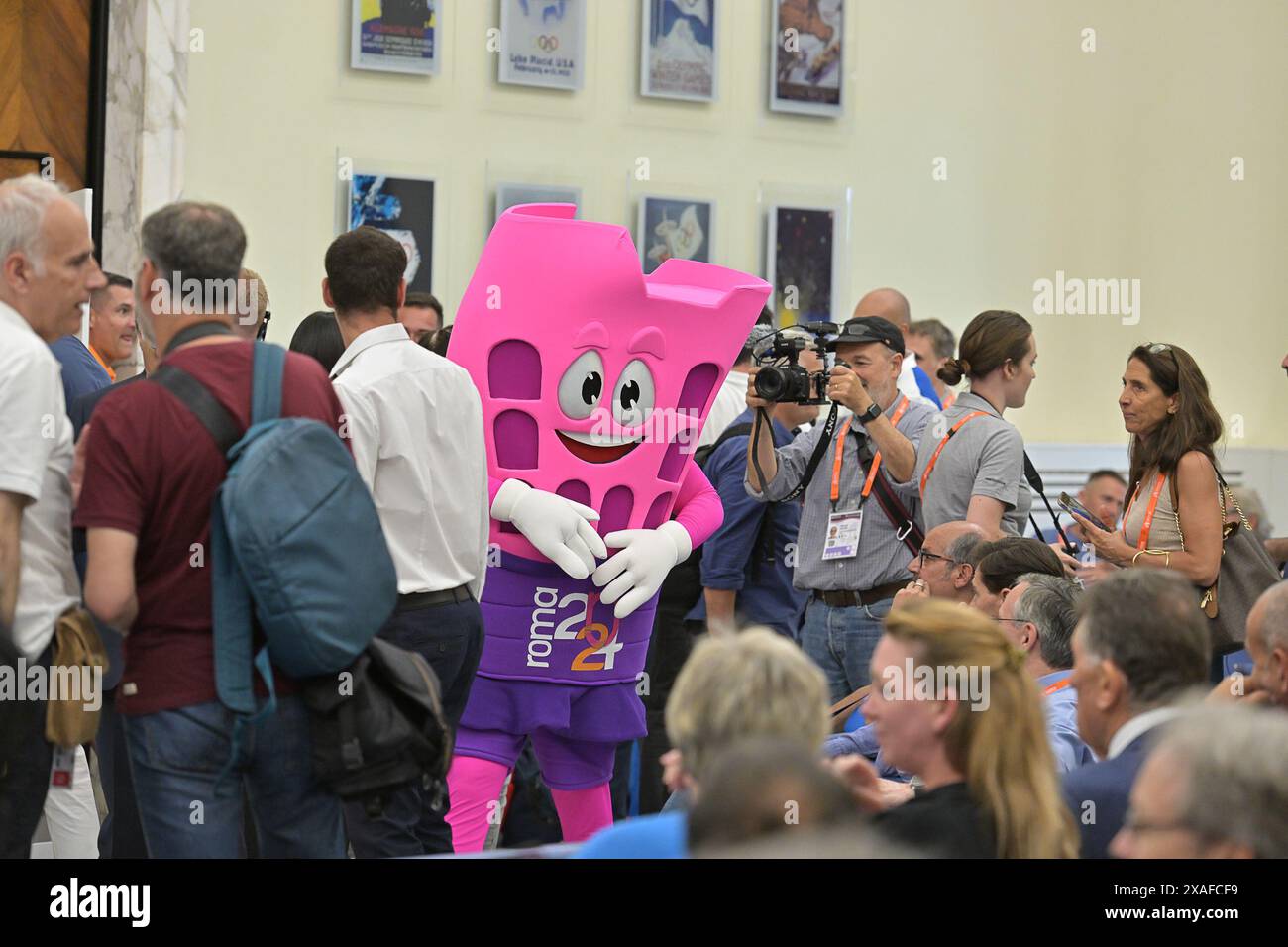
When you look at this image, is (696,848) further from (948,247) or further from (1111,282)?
(1111,282)

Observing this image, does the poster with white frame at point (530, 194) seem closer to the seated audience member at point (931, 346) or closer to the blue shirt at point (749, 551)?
the seated audience member at point (931, 346)

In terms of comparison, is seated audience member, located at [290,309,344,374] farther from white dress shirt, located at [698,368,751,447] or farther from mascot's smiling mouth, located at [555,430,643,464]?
white dress shirt, located at [698,368,751,447]

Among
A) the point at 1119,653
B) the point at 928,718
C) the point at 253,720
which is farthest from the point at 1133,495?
the point at 253,720

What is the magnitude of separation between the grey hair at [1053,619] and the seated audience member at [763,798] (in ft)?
6.16

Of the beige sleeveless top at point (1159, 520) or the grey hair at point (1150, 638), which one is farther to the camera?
the beige sleeveless top at point (1159, 520)

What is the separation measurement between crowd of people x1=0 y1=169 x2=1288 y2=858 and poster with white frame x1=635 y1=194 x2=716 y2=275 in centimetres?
235

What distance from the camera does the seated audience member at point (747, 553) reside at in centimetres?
494

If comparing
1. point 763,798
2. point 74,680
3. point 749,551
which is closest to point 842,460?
point 749,551

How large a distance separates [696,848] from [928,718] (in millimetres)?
684

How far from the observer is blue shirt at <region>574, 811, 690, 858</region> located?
184 centimetres

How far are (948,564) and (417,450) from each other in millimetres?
1389

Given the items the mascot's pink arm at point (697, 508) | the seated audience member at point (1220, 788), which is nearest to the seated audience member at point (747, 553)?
the mascot's pink arm at point (697, 508)

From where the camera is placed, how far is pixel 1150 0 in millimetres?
7848

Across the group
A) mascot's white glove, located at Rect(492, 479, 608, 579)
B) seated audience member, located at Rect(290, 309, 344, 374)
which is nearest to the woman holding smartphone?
mascot's white glove, located at Rect(492, 479, 608, 579)
